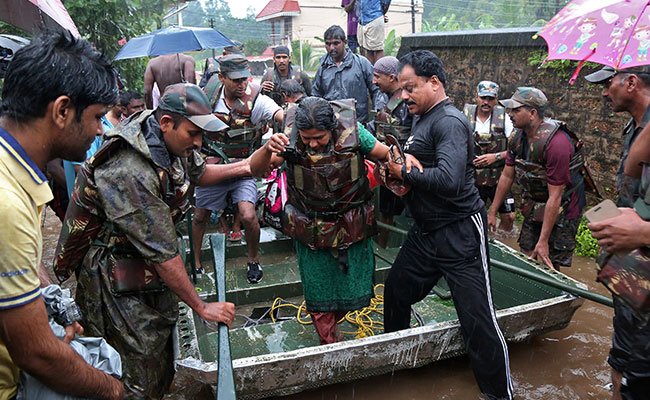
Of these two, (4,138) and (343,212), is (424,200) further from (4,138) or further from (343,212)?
(4,138)

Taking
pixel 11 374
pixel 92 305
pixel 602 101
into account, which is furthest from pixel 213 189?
pixel 602 101

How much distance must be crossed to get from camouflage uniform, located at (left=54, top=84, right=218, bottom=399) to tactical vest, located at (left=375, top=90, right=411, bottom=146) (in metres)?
2.65

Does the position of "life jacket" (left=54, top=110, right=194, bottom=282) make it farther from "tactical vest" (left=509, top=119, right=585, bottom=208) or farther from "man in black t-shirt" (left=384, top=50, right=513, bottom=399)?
"tactical vest" (left=509, top=119, right=585, bottom=208)

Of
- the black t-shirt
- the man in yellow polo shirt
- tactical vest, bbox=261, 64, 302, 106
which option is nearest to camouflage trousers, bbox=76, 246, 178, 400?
the man in yellow polo shirt

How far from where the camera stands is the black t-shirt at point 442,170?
2.93 metres

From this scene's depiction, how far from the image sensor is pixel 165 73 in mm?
6438

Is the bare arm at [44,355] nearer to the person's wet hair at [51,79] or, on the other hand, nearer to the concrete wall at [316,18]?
the person's wet hair at [51,79]

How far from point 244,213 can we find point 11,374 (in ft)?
10.2

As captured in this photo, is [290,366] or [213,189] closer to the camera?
[290,366]

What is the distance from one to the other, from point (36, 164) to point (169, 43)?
192 inches

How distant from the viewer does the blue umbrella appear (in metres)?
5.84

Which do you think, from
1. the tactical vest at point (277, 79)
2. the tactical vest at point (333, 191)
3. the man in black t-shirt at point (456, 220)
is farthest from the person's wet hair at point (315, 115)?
the tactical vest at point (277, 79)

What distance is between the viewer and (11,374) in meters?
1.59

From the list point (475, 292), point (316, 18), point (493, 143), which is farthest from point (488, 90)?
point (316, 18)
